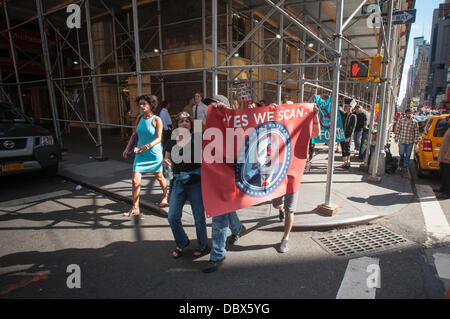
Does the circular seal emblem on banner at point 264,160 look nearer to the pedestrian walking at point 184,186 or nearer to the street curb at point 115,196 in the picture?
the pedestrian walking at point 184,186

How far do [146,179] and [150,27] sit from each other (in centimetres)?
738

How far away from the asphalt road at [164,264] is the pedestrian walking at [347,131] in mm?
3366

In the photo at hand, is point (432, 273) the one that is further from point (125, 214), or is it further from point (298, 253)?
point (125, 214)

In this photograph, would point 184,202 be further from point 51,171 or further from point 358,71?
point 358,71

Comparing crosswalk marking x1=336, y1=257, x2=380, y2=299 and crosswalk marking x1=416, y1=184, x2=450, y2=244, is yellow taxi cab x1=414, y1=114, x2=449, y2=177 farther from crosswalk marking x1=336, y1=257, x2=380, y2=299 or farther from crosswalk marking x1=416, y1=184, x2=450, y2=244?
crosswalk marking x1=336, y1=257, x2=380, y2=299

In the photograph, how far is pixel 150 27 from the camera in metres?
11.0

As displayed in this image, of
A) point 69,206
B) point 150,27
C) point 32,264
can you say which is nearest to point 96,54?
point 150,27

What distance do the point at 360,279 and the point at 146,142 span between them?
11.9ft

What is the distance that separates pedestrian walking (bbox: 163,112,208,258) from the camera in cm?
321

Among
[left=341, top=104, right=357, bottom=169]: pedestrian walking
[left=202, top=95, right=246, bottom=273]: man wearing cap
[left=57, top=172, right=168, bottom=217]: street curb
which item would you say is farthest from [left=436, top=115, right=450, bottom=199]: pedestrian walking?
[left=57, top=172, right=168, bottom=217]: street curb

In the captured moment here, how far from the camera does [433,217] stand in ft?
15.3

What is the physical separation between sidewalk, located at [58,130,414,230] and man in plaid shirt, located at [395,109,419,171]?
663 mm

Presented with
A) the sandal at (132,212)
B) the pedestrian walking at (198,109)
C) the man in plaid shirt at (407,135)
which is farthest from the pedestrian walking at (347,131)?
the sandal at (132,212)

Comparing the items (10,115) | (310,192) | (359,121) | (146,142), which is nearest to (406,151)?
(359,121)
